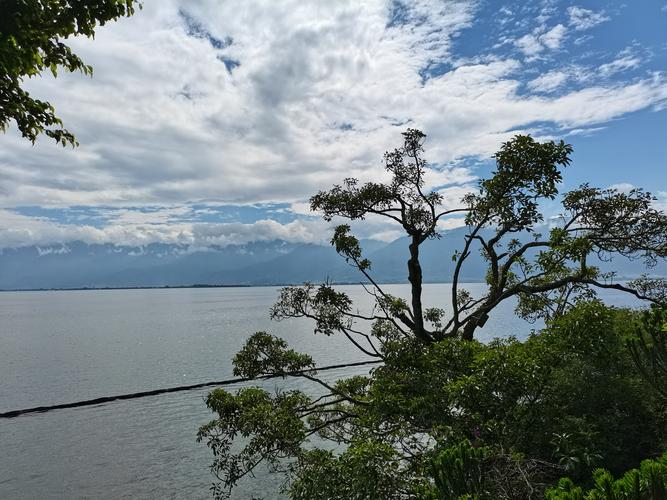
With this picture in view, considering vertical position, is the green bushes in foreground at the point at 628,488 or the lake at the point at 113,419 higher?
the green bushes in foreground at the point at 628,488

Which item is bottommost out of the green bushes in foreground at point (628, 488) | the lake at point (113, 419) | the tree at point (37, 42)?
the lake at point (113, 419)

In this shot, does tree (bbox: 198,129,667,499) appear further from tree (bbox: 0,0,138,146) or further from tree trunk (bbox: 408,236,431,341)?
tree (bbox: 0,0,138,146)

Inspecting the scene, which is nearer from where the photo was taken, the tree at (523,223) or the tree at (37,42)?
the tree at (37,42)

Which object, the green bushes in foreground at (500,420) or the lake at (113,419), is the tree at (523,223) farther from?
the lake at (113,419)

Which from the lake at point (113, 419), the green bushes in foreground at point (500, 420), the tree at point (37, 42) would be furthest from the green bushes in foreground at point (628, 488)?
the lake at point (113, 419)

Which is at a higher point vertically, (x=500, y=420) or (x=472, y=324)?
(x=472, y=324)

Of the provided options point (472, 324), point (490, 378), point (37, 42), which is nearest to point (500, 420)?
point (490, 378)

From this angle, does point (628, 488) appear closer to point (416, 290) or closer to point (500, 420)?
point (500, 420)

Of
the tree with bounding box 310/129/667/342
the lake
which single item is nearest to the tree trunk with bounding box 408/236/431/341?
the tree with bounding box 310/129/667/342

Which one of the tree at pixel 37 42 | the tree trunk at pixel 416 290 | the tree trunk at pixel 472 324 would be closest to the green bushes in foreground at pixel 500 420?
the tree trunk at pixel 416 290

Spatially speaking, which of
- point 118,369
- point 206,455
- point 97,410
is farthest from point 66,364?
point 206,455

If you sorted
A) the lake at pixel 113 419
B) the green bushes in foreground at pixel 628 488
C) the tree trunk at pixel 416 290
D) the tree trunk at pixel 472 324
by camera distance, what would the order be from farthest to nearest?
the lake at pixel 113 419, the tree trunk at pixel 472 324, the tree trunk at pixel 416 290, the green bushes in foreground at pixel 628 488

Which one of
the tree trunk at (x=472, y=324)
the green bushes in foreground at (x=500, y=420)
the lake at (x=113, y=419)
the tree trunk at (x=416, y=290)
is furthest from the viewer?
the lake at (x=113, y=419)

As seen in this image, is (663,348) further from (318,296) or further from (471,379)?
(318,296)
